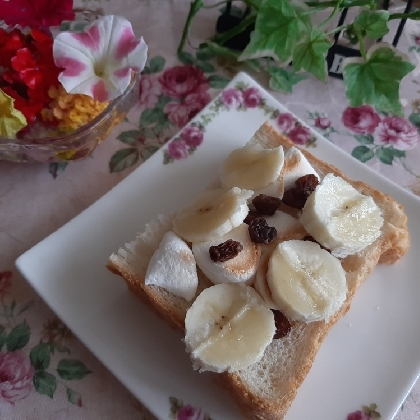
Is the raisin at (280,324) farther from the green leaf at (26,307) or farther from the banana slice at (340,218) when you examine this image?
the green leaf at (26,307)

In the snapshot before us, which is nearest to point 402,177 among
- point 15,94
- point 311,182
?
point 311,182

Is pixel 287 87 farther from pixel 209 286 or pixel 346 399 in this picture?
pixel 346 399

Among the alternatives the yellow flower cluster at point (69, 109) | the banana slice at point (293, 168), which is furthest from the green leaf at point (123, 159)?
the banana slice at point (293, 168)

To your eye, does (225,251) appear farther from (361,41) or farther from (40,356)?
(361,41)

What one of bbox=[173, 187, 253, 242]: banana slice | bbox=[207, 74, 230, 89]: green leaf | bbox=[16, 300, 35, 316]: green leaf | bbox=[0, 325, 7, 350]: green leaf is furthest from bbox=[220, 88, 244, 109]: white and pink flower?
bbox=[0, 325, 7, 350]: green leaf

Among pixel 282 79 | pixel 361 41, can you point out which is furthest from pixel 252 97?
pixel 361 41
